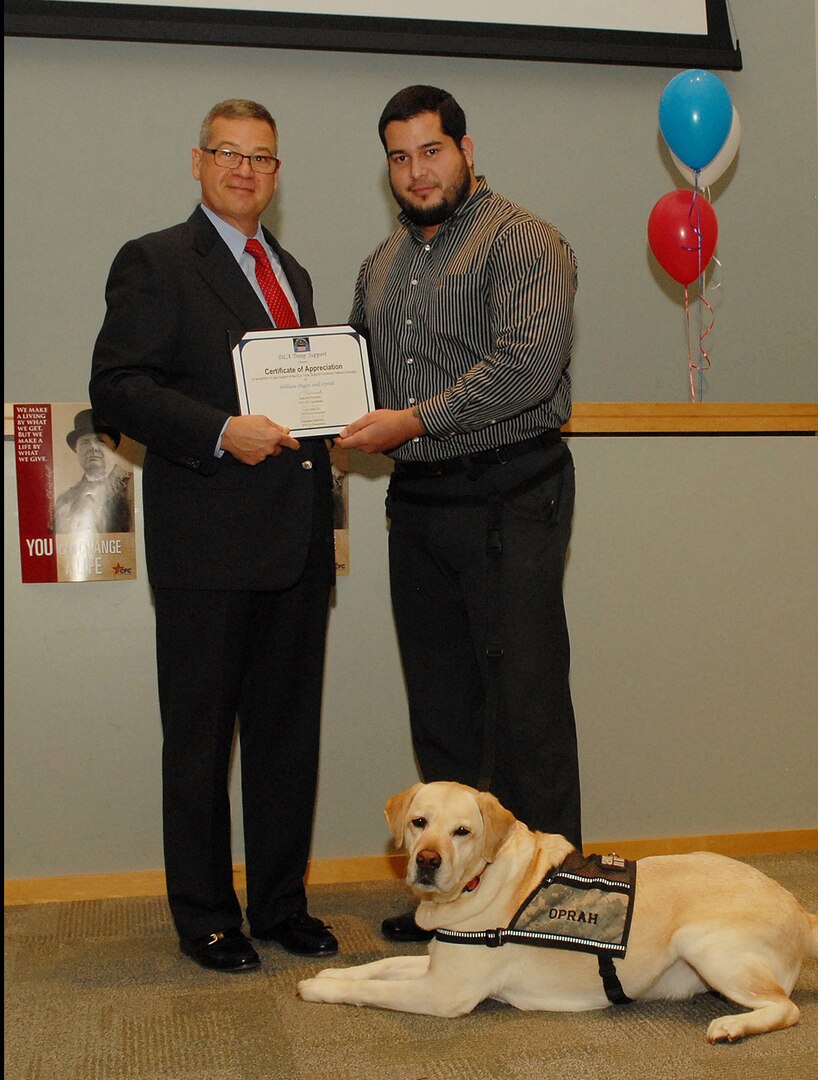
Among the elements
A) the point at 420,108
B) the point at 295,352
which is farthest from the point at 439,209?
the point at 295,352

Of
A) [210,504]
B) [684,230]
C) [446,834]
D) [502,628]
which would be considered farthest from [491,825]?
[684,230]

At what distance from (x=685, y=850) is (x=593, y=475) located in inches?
42.8

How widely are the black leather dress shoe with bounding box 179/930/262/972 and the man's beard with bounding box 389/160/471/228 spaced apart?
1.61m

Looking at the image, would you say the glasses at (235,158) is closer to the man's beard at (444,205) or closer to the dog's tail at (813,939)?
the man's beard at (444,205)

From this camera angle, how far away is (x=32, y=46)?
3.47 metres

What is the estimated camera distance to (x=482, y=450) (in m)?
2.35

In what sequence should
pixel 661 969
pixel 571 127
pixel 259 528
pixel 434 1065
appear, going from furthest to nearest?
pixel 571 127 → pixel 259 528 → pixel 661 969 → pixel 434 1065

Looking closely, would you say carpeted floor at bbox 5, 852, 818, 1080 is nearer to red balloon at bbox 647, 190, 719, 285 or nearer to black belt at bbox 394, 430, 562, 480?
black belt at bbox 394, 430, 562, 480

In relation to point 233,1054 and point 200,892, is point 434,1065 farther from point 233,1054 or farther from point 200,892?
point 200,892

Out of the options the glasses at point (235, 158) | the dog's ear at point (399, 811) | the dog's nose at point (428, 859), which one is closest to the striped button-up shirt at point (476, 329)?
the glasses at point (235, 158)

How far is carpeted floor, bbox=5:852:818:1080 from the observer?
5.81 ft

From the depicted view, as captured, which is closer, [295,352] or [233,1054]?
[233,1054]

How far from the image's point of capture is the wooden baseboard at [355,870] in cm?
281

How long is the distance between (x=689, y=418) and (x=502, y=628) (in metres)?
1.07
